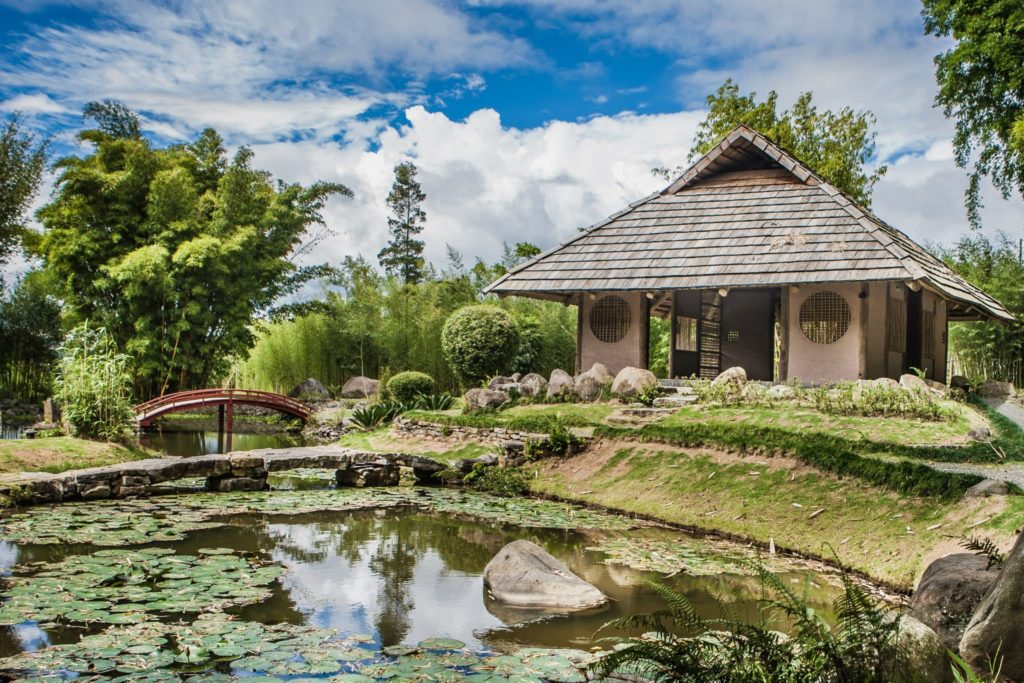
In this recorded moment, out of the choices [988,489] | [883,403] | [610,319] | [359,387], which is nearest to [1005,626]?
[988,489]

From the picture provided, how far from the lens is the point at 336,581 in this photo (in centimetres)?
646

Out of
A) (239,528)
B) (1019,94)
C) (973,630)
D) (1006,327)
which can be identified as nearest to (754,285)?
(1019,94)

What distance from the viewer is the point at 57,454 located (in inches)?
421

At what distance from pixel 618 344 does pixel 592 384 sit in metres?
2.16

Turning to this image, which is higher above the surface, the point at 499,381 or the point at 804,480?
the point at 499,381

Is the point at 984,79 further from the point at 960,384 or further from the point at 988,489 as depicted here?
the point at 988,489

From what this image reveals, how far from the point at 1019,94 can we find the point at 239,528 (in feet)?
48.8

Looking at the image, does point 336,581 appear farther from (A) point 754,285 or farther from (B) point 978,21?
(B) point 978,21

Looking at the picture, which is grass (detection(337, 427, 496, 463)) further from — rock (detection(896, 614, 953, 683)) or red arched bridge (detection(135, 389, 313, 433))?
rock (detection(896, 614, 953, 683))

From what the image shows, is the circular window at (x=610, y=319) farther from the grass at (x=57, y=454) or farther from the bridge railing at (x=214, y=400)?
the grass at (x=57, y=454)

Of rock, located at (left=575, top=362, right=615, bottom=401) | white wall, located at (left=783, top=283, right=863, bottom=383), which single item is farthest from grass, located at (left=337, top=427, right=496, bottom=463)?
white wall, located at (left=783, top=283, right=863, bottom=383)

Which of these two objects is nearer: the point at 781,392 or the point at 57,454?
the point at 57,454

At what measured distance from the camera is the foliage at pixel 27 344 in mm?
23016

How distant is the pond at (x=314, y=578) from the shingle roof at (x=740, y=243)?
7.31m
